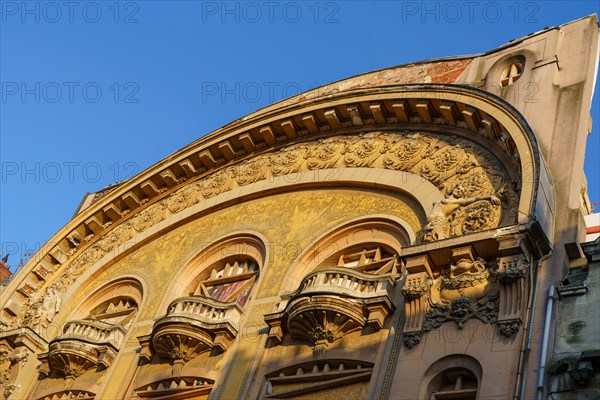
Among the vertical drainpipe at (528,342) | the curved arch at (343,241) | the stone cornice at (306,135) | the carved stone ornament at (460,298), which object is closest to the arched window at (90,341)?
the stone cornice at (306,135)

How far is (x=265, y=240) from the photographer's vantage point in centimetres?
2470

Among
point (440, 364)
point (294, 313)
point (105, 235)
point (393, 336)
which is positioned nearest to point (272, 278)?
point (294, 313)

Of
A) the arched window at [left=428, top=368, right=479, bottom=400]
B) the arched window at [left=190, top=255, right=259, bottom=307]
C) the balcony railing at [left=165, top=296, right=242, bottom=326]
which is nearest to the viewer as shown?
the arched window at [left=428, top=368, right=479, bottom=400]

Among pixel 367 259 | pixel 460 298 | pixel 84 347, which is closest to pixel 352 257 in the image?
pixel 367 259

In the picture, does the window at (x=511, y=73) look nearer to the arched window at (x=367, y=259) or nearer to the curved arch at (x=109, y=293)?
the arched window at (x=367, y=259)

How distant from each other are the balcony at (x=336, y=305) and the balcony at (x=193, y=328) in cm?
Answer: 188

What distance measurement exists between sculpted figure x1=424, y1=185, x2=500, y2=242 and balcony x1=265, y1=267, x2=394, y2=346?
149 centimetres

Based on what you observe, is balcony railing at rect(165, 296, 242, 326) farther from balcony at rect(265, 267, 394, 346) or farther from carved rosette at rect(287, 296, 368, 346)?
carved rosette at rect(287, 296, 368, 346)

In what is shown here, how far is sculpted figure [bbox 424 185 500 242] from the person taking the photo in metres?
19.8

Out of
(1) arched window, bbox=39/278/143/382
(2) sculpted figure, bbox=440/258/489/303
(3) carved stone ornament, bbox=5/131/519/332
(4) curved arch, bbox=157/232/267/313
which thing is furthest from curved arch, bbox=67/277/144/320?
(2) sculpted figure, bbox=440/258/489/303

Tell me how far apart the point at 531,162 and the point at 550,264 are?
8.52 ft

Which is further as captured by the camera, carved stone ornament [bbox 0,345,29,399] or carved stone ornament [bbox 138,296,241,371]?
carved stone ornament [bbox 0,345,29,399]

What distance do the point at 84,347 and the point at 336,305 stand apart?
28.3 ft

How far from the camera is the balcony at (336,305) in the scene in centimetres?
1966
